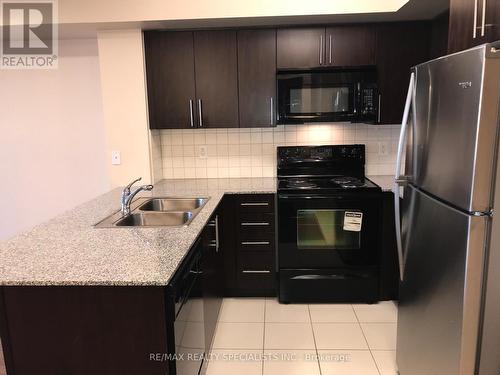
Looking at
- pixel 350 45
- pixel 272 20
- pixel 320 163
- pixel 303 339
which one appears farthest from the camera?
pixel 320 163

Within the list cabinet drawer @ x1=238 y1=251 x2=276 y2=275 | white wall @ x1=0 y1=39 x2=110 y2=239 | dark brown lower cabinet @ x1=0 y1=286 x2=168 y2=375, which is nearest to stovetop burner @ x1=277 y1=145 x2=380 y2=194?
cabinet drawer @ x1=238 y1=251 x2=276 y2=275

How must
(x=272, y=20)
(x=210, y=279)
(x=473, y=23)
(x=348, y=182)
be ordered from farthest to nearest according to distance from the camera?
(x=348, y=182) → (x=272, y=20) → (x=210, y=279) → (x=473, y=23)

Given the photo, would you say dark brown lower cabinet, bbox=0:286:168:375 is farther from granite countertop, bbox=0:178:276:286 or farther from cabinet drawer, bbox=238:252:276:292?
cabinet drawer, bbox=238:252:276:292

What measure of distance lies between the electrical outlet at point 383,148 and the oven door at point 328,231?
72cm

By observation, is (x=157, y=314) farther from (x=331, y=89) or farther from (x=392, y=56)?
(x=392, y=56)

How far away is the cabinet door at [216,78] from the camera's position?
10.2 feet

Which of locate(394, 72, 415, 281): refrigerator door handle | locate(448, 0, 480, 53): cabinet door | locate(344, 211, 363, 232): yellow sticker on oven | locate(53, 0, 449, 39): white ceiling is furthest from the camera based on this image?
locate(344, 211, 363, 232): yellow sticker on oven

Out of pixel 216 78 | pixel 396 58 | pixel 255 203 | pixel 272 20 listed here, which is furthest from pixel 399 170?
pixel 216 78

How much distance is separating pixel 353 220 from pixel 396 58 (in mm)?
1305

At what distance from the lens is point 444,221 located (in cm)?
152

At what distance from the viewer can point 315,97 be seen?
306 cm

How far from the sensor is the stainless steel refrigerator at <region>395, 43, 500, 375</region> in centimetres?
129

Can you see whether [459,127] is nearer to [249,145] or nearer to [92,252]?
[92,252]

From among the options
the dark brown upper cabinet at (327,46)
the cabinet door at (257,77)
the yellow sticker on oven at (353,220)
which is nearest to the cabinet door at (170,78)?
the cabinet door at (257,77)
